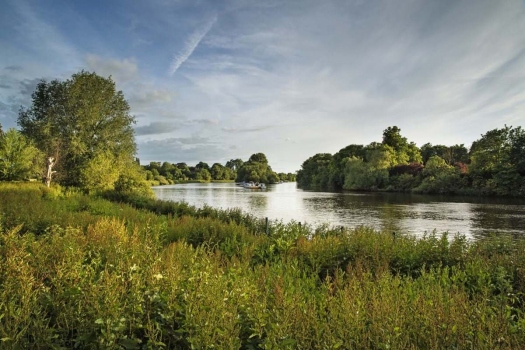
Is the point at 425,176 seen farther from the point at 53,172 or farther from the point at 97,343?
the point at 97,343

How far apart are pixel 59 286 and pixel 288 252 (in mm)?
5401

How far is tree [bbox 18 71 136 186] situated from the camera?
32.9 metres

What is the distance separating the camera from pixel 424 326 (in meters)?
3.24

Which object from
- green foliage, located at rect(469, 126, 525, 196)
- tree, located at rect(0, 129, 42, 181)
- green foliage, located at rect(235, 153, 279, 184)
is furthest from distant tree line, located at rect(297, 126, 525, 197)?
tree, located at rect(0, 129, 42, 181)

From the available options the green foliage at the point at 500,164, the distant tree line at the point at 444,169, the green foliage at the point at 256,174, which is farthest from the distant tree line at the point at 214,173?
the green foliage at the point at 500,164

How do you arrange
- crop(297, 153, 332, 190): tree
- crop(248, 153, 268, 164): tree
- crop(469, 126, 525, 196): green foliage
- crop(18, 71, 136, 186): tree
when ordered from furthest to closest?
crop(248, 153, 268, 164): tree, crop(297, 153, 332, 190): tree, crop(469, 126, 525, 196): green foliage, crop(18, 71, 136, 186): tree

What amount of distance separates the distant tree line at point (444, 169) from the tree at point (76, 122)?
50.7m

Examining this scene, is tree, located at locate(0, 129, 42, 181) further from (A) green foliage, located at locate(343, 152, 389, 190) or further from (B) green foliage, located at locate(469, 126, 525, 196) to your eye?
(A) green foliage, located at locate(343, 152, 389, 190)

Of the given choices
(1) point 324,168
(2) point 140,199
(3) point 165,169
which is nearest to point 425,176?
(1) point 324,168

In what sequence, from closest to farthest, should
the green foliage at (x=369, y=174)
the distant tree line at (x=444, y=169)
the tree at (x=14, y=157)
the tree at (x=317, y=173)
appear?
1. the tree at (x=14, y=157)
2. the distant tree line at (x=444, y=169)
3. the green foliage at (x=369, y=174)
4. the tree at (x=317, y=173)

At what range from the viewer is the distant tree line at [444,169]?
49000 millimetres

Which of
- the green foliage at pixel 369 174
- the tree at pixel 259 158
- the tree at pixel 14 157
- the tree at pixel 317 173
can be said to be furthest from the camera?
the tree at pixel 259 158

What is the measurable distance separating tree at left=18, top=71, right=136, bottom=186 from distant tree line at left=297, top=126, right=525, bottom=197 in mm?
50694

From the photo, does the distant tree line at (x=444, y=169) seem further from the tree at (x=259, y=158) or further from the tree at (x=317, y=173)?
the tree at (x=259, y=158)
